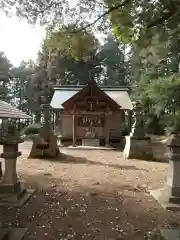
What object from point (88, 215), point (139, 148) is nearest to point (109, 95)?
→ point (139, 148)

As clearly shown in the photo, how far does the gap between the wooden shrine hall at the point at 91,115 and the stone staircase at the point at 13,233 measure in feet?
53.8

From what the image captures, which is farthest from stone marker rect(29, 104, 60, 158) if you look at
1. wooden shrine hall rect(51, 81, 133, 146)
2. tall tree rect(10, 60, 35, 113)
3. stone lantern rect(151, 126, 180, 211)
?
tall tree rect(10, 60, 35, 113)

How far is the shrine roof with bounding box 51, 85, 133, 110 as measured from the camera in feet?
78.3

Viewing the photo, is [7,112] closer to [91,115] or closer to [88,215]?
[88,215]

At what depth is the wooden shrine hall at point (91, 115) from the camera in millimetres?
22797

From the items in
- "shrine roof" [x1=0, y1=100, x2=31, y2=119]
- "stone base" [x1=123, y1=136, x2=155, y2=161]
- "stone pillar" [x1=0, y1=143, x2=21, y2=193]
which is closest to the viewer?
"stone pillar" [x1=0, y1=143, x2=21, y2=193]

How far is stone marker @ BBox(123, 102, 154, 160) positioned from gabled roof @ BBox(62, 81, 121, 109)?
22.7ft

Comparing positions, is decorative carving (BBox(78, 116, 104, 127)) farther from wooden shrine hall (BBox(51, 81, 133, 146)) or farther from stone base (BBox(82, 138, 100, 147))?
stone base (BBox(82, 138, 100, 147))

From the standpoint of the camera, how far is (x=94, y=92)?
23.2 metres

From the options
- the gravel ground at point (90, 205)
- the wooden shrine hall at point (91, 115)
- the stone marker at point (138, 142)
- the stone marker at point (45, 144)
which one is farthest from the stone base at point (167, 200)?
the wooden shrine hall at point (91, 115)

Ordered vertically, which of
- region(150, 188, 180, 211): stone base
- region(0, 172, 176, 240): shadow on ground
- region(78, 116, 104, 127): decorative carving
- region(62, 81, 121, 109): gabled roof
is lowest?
region(0, 172, 176, 240): shadow on ground

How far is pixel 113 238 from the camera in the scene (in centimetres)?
563

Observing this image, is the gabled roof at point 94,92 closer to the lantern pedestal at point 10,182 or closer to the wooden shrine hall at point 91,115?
the wooden shrine hall at point 91,115

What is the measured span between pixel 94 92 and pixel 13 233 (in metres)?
18.1
